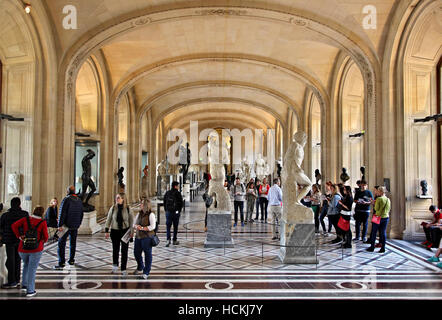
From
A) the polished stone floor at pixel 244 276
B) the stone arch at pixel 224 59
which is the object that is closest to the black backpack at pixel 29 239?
the polished stone floor at pixel 244 276

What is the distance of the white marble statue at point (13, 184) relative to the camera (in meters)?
8.67

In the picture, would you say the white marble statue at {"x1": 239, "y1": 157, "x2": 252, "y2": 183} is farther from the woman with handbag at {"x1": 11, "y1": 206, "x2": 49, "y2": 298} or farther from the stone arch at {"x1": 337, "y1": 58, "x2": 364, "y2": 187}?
the woman with handbag at {"x1": 11, "y1": 206, "x2": 49, "y2": 298}

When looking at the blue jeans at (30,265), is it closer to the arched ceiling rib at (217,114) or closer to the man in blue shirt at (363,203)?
the man in blue shirt at (363,203)

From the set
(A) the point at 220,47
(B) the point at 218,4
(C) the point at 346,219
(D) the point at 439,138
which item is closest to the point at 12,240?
(C) the point at 346,219

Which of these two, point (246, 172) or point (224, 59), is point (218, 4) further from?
point (246, 172)

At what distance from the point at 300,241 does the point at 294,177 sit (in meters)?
1.14

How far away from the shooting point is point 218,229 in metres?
7.83

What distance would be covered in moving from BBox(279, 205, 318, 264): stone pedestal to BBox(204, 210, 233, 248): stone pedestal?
1.76 metres

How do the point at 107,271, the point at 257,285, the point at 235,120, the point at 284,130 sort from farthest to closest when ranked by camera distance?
1. the point at 235,120
2. the point at 284,130
3. the point at 107,271
4. the point at 257,285

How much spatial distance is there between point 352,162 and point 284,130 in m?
9.33

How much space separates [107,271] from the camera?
5.79m

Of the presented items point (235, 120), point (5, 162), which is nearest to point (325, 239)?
point (5, 162)

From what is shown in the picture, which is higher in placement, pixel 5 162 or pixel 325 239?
pixel 5 162
